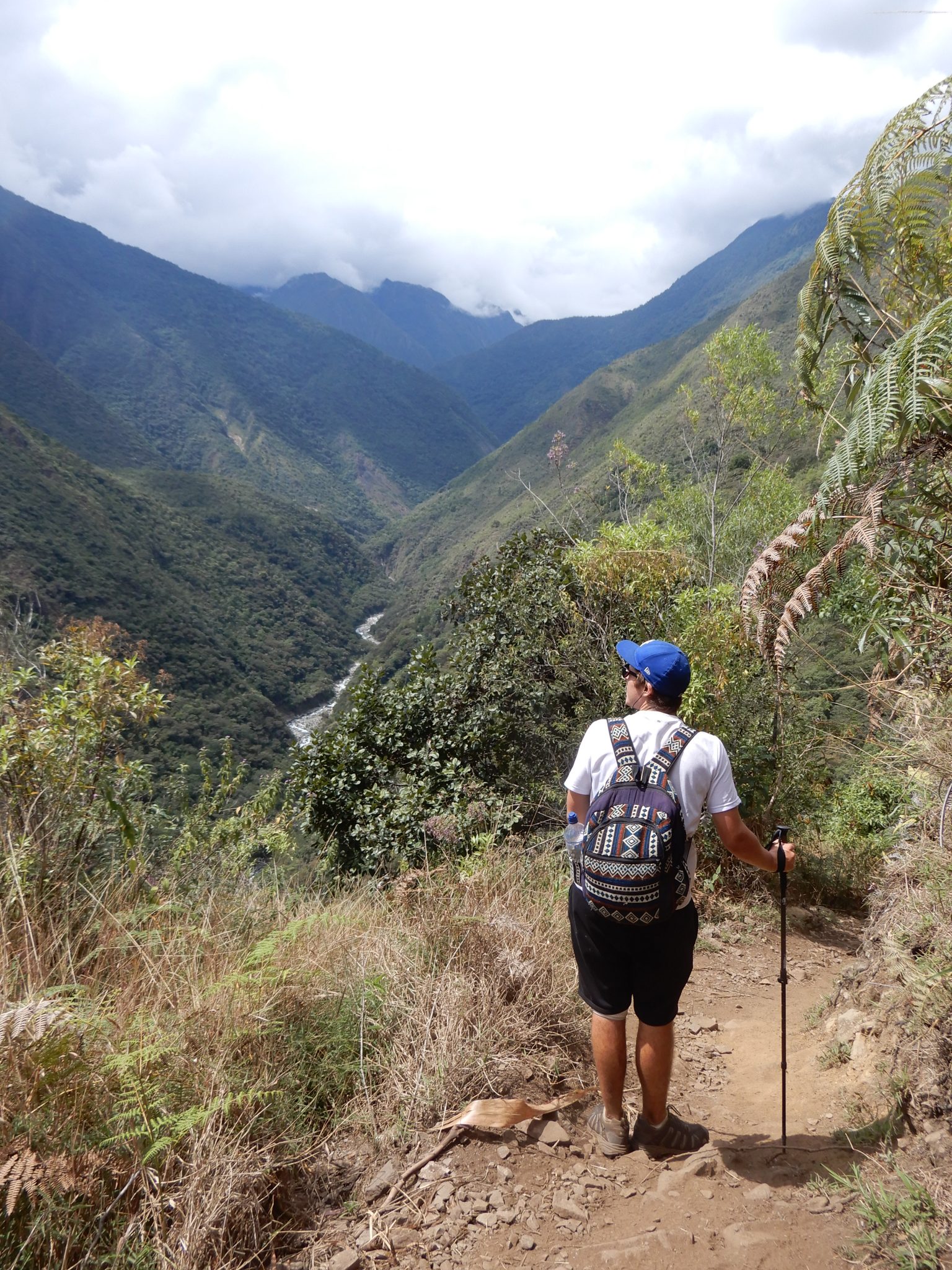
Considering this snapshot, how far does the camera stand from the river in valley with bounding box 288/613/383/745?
48.8m

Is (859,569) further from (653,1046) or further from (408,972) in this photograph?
(408,972)

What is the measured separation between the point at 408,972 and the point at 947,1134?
1.88 meters

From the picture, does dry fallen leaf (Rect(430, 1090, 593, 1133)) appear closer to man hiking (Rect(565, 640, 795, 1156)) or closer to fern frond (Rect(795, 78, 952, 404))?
man hiking (Rect(565, 640, 795, 1156))

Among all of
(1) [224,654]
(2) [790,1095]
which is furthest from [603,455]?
(2) [790,1095]

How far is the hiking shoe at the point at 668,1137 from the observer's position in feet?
8.45

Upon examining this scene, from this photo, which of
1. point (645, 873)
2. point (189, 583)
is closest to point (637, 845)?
point (645, 873)

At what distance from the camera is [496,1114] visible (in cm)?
256

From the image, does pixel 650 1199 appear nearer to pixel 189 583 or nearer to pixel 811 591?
pixel 811 591

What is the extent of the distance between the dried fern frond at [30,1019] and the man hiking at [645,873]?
1634 mm

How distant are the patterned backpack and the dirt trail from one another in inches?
32.5

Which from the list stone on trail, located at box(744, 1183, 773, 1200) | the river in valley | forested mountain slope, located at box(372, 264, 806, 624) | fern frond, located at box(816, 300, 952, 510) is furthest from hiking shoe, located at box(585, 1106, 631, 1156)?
forested mountain slope, located at box(372, 264, 806, 624)

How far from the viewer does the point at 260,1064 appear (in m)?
2.53

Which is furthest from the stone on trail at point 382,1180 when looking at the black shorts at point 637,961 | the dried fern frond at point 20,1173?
the dried fern frond at point 20,1173

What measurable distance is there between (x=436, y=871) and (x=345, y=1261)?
2.16 meters
